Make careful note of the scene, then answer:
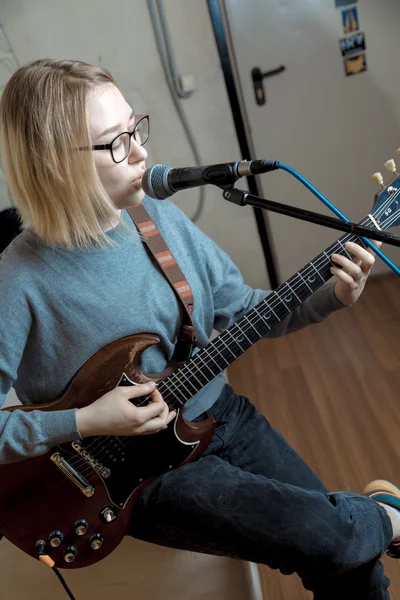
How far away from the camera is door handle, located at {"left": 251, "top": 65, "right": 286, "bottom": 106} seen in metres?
2.54

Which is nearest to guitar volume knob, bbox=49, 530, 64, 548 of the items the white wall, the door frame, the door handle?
the white wall

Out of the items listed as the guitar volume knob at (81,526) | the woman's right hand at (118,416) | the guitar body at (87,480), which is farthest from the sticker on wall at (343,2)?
the guitar volume knob at (81,526)

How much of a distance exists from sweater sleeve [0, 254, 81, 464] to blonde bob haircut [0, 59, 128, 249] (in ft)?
0.43

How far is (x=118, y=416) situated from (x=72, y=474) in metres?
0.18

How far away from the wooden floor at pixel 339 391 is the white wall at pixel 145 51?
101cm

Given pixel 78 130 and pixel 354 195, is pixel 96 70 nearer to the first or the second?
pixel 78 130

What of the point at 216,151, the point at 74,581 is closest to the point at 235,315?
the point at 74,581

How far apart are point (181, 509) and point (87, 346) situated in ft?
1.17

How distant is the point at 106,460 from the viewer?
3.56ft

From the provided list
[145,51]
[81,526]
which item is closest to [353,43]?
[145,51]

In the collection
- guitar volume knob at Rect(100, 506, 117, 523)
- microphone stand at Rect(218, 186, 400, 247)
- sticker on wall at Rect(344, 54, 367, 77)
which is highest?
sticker on wall at Rect(344, 54, 367, 77)

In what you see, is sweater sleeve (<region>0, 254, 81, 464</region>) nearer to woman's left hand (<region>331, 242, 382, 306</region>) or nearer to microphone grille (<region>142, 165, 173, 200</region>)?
microphone grille (<region>142, 165, 173, 200</region>)

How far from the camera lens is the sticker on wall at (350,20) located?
2443 millimetres

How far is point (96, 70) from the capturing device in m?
1.05
